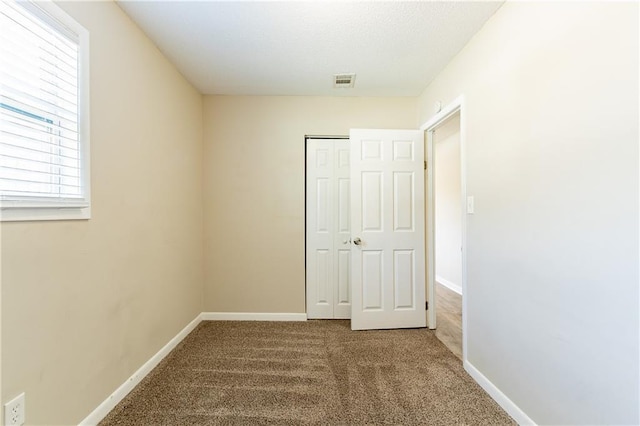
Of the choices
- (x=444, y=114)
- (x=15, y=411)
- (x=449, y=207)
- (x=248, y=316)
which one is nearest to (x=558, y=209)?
(x=444, y=114)

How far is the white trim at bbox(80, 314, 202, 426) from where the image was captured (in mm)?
1527

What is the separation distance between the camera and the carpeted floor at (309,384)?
160 cm

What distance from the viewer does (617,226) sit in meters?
1.07

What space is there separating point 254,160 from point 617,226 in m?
2.83

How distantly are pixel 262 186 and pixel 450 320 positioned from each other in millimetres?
2612

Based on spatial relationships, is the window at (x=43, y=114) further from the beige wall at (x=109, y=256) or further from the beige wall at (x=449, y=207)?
the beige wall at (x=449, y=207)

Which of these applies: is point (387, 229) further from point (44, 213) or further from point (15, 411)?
point (15, 411)

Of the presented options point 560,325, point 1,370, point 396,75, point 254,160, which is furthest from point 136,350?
point 396,75

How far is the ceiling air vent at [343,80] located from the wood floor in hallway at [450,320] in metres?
2.64

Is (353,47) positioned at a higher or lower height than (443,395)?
higher

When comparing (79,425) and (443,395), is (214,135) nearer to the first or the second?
(79,425)

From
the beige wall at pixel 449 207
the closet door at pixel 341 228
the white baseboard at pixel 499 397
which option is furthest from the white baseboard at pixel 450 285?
the white baseboard at pixel 499 397

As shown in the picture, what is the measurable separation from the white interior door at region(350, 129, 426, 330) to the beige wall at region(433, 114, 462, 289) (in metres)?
1.68

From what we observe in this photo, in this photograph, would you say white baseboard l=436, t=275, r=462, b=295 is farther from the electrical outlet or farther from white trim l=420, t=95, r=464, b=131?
the electrical outlet
